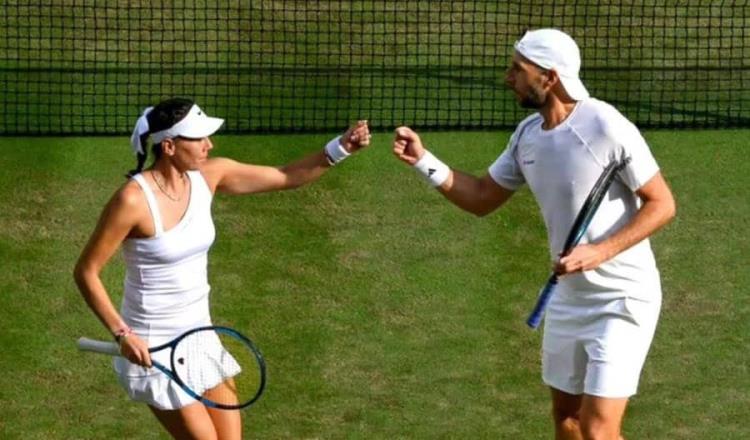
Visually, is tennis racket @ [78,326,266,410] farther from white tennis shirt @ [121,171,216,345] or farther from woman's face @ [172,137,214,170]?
woman's face @ [172,137,214,170]

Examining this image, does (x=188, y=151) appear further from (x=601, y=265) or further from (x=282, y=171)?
(x=601, y=265)

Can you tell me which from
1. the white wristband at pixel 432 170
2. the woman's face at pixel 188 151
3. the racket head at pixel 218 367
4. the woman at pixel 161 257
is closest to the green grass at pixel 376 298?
the racket head at pixel 218 367

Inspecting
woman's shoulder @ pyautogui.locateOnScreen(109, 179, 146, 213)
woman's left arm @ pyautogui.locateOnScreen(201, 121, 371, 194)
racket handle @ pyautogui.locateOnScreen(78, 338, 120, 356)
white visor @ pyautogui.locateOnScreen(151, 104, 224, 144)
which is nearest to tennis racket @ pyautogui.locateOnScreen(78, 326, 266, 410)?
racket handle @ pyautogui.locateOnScreen(78, 338, 120, 356)

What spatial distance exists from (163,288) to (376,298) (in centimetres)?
342

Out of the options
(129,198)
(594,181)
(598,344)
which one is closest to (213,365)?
(129,198)

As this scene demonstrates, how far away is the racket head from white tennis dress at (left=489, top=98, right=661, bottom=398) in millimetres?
1420

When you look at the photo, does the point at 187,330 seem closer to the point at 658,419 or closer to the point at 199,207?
the point at 199,207

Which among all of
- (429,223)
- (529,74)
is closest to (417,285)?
(429,223)

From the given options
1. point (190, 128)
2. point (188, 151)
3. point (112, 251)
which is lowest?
point (112, 251)

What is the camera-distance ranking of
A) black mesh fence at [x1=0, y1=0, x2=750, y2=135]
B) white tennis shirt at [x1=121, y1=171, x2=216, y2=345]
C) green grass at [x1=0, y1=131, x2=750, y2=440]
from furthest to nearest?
black mesh fence at [x1=0, y1=0, x2=750, y2=135] < green grass at [x1=0, y1=131, x2=750, y2=440] < white tennis shirt at [x1=121, y1=171, x2=216, y2=345]

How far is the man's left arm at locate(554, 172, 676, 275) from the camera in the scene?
311 inches

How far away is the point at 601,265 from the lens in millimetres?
8141

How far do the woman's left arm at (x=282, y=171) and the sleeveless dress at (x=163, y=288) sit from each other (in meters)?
0.39

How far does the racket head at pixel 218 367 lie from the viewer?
802 cm
